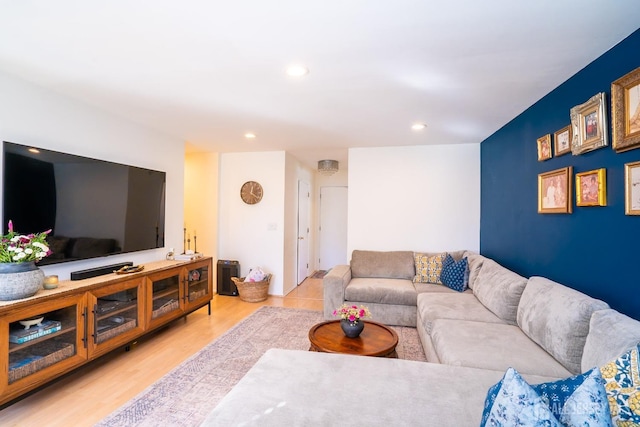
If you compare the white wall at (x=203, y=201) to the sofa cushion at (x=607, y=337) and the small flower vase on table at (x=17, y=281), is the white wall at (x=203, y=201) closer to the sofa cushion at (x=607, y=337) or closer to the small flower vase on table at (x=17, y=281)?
the small flower vase on table at (x=17, y=281)

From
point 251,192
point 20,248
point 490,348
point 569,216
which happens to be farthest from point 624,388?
point 251,192

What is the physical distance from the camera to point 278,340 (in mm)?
3080

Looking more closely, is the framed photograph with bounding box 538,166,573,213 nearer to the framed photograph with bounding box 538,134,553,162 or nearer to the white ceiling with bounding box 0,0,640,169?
the framed photograph with bounding box 538,134,553,162

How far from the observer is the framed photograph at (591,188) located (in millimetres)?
1876

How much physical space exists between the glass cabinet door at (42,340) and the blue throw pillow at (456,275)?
352 centimetres

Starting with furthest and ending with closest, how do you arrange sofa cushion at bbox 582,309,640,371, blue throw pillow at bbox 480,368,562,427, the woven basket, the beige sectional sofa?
1. the woven basket
2. sofa cushion at bbox 582,309,640,371
3. the beige sectional sofa
4. blue throw pillow at bbox 480,368,562,427

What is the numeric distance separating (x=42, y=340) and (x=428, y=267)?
3.74m

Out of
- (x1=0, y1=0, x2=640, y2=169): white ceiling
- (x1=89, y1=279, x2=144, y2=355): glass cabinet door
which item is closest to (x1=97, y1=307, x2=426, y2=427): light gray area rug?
(x1=89, y1=279, x2=144, y2=355): glass cabinet door

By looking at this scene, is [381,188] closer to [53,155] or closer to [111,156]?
[111,156]

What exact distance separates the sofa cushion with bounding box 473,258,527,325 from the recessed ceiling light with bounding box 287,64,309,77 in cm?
227

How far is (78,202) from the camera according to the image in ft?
8.45

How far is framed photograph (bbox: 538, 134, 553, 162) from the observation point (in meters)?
2.47

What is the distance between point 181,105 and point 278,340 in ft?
8.07

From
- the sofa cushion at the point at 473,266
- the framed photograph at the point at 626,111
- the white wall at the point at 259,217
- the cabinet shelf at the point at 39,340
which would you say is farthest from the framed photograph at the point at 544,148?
the cabinet shelf at the point at 39,340
